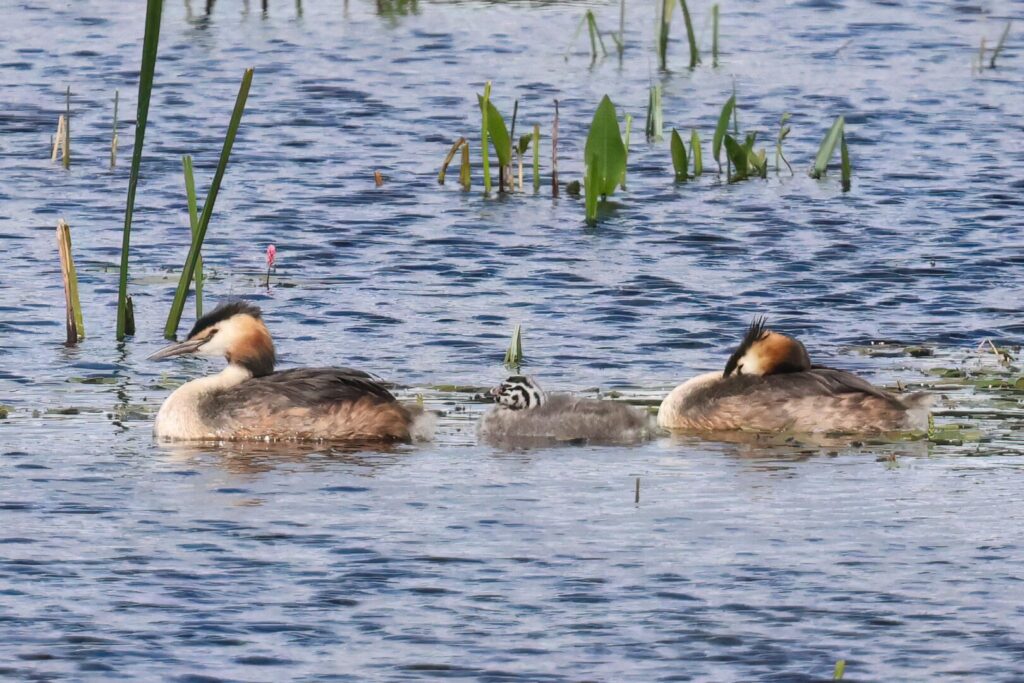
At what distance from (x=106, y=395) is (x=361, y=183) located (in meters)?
8.17

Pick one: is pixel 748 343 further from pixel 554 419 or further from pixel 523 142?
pixel 523 142

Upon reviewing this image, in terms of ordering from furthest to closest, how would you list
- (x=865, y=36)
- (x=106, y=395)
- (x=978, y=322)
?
(x=865, y=36), (x=978, y=322), (x=106, y=395)

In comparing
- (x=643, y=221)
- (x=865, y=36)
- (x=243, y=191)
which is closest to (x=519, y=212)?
(x=643, y=221)

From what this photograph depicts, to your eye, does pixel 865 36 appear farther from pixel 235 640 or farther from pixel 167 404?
pixel 235 640

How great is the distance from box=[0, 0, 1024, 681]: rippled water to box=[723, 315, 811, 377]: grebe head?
79 centimetres

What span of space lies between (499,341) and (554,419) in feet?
8.94

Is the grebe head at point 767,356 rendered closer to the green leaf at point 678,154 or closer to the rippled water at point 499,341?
the rippled water at point 499,341

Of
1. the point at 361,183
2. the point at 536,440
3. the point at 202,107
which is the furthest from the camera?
the point at 202,107

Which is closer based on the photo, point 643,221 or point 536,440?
point 536,440

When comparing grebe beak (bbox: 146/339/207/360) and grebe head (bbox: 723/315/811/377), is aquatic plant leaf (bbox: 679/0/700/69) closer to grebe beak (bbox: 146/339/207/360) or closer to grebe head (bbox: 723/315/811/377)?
grebe head (bbox: 723/315/811/377)

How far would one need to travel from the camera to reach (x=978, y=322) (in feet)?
51.6

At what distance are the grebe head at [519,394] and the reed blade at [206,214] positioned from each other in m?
2.08

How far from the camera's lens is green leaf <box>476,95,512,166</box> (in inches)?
757

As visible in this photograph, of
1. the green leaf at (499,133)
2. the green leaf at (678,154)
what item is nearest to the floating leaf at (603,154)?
the green leaf at (499,133)
